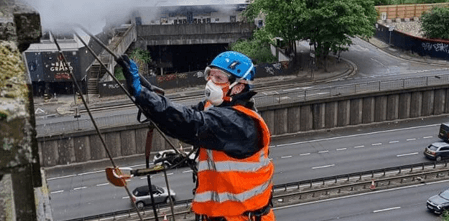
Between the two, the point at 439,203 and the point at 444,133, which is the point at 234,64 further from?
the point at 444,133

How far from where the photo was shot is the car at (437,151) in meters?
Result: 38.0

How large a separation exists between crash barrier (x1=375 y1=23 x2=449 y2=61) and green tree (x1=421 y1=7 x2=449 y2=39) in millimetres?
1834

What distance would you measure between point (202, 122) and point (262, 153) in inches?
54.2

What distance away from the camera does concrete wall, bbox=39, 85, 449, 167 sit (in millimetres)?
39562

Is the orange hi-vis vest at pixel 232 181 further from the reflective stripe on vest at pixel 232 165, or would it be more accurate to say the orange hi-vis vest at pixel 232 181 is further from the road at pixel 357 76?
the road at pixel 357 76

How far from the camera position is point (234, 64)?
7.54m

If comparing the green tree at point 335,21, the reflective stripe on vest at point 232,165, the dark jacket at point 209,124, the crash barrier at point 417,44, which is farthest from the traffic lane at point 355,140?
the dark jacket at point 209,124

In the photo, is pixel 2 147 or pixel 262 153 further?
pixel 262 153

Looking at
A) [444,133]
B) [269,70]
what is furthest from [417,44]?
[444,133]

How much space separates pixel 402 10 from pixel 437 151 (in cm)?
3536

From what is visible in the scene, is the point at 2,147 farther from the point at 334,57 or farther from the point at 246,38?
the point at 246,38

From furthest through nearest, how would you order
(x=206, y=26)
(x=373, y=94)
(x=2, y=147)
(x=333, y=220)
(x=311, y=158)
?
(x=206, y=26)
(x=373, y=94)
(x=311, y=158)
(x=333, y=220)
(x=2, y=147)

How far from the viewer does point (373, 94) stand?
46062 millimetres

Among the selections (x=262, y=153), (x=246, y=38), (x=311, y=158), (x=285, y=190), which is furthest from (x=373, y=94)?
(x=262, y=153)
